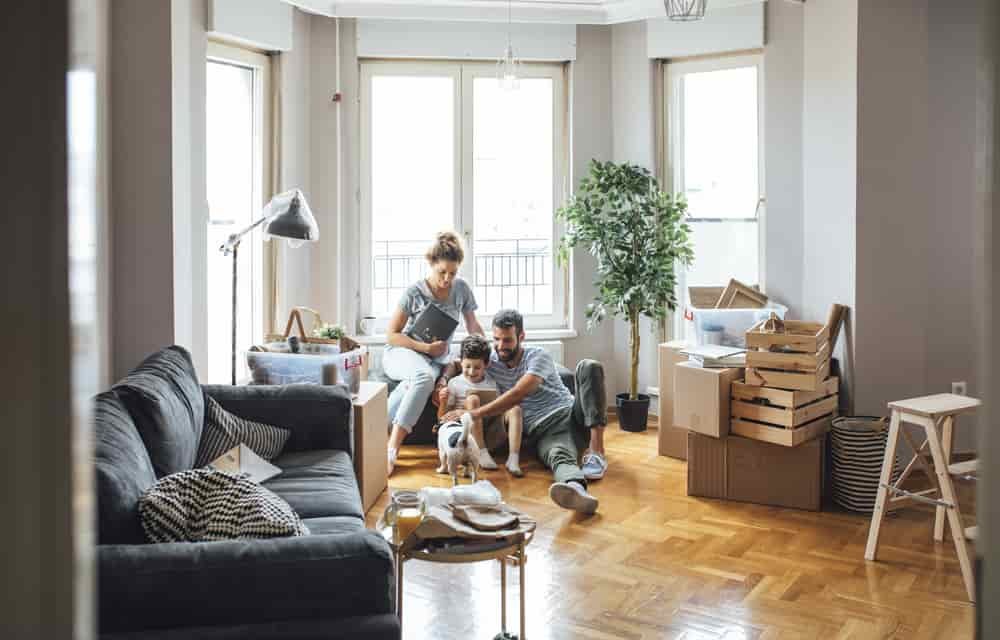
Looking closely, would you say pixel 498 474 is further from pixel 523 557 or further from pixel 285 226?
pixel 523 557

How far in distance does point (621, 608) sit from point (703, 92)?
368 centimetres

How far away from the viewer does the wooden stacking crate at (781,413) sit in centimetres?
461

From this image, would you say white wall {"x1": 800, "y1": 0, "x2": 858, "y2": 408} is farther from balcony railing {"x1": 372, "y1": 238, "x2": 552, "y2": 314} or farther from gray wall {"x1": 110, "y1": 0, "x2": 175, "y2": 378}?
gray wall {"x1": 110, "y1": 0, "x2": 175, "y2": 378}

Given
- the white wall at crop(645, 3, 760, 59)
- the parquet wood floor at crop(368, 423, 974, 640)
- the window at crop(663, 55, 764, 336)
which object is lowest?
the parquet wood floor at crop(368, 423, 974, 640)

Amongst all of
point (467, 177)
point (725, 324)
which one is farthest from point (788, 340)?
point (467, 177)

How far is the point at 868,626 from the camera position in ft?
11.3

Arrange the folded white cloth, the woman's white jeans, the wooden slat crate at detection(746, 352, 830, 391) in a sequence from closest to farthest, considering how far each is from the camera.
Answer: the folded white cloth, the wooden slat crate at detection(746, 352, 830, 391), the woman's white jeans

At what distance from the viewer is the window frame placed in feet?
19.5

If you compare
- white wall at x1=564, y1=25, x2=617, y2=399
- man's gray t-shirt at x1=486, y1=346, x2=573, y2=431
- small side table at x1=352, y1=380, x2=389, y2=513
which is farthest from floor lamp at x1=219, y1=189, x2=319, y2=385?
white wall at x1=564, y1=25, x2=617, y2=399

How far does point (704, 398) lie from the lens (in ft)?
16.0

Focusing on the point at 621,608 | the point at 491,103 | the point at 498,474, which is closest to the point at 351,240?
the point at 491,103

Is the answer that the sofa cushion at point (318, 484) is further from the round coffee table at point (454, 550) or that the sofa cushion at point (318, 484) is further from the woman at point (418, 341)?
the woman at point (418, 341)

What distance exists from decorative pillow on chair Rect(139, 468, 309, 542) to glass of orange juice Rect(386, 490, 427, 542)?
42cm

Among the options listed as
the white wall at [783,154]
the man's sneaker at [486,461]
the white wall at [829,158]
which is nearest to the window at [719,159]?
the white wall at [783,154]
